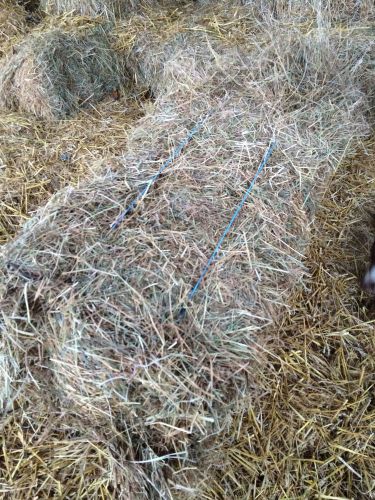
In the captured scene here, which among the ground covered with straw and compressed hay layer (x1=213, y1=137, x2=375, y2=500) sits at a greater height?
the ground covered with straw

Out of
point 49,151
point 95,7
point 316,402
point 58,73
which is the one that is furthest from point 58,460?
point 95,7

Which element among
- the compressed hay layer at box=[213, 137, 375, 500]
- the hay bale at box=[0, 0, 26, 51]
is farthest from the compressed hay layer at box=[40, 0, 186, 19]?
the compressed hay layer at box=[213, 137, 375, 500]

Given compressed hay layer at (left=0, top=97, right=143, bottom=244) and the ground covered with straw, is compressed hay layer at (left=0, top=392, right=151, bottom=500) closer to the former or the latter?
the ground covered with straw

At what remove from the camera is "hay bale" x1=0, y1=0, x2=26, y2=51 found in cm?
407

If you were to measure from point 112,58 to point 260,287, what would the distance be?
291 cm

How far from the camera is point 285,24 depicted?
3.68 metres

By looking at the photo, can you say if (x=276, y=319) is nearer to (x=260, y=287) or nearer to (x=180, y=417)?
(x=260, y=287)

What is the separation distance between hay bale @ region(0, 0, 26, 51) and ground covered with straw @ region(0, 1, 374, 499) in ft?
5.57

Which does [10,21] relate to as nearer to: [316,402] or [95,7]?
[95,7]

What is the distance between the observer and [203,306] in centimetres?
180

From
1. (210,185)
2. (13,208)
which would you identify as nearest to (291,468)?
(210,185)

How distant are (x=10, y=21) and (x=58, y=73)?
1.24m

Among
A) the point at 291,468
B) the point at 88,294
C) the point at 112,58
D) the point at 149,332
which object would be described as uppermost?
the point at 112,58

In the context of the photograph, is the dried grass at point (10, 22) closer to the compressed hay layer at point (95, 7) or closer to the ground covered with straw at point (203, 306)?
the compressed hay layer at point (95, 7)
